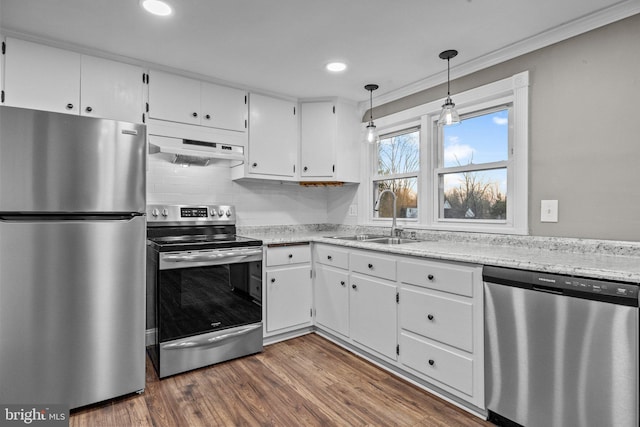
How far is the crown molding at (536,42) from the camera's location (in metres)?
1.84

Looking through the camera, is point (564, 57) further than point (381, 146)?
No

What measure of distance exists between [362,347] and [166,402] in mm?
1378

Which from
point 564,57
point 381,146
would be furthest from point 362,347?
point 564,57

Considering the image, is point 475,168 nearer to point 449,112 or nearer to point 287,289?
point 449,112

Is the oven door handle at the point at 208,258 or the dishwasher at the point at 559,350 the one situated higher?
the oven door handle at the point at 208,258

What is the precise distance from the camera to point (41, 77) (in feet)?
7.27

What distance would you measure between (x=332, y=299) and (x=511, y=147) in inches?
71.5

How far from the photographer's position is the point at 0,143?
1675 millimetres

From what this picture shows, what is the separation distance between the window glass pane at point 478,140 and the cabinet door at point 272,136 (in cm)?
147

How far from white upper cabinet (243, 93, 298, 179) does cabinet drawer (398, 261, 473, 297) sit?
1.65 metres

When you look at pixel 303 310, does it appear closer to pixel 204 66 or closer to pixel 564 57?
pixel 204 66

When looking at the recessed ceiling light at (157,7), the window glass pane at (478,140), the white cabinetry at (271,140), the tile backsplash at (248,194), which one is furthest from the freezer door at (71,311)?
the window glass pane at (478,140)

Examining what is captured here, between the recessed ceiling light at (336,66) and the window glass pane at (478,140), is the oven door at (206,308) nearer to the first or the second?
the recessed ceiling light at (336,66)

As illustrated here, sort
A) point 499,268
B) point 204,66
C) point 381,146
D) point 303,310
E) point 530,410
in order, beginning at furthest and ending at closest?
1. point 381,146
2. point 303,310
3. point 204,66
4. point 499,268
5. point 530,410
